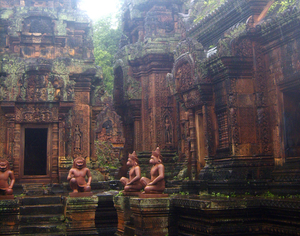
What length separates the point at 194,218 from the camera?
25.1 ft

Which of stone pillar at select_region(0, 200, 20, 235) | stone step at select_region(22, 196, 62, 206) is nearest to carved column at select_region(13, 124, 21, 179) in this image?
stone step at select_region(22, 196, 62, 206)

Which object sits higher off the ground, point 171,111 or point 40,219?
point 171,111

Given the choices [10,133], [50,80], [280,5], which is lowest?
[10,133]

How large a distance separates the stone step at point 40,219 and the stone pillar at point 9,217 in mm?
1403

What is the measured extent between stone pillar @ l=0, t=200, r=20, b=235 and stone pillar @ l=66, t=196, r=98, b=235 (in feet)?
3.90

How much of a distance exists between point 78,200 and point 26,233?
182 centimetres

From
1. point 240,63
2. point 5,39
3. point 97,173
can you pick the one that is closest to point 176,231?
point 240,63

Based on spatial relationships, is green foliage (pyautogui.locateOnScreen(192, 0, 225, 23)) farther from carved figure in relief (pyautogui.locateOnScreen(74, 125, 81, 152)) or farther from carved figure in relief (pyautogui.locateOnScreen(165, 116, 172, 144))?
carved figure in relief (pyautogui.locateOnScreen(74, 125, 81, 152))

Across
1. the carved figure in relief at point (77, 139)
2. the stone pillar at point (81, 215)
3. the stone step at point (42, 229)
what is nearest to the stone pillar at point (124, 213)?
the stone pillar at point (81, 215)

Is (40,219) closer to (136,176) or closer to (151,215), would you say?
(136,176)

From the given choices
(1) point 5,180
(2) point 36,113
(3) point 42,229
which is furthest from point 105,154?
(1) point 5,180

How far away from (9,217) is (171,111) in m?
7.16

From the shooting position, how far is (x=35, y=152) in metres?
14.5

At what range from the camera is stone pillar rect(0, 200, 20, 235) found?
31.0 ft
